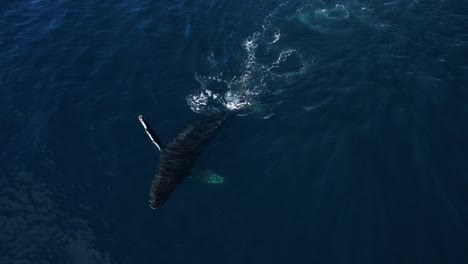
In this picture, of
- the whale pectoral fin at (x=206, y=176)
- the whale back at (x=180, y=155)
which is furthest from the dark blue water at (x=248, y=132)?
the whale back at (x=180, y=155)

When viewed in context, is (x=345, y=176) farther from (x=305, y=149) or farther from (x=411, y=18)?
(x=411, y=18)

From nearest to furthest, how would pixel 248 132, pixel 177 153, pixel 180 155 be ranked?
pixel 180 155, pixel 177 153, pixel 248 132

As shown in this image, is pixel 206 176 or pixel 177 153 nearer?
pixel 206 176

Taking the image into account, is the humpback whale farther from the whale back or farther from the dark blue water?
the dark blue water

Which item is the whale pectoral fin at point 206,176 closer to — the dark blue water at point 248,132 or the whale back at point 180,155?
the dark blue water at point 248,132

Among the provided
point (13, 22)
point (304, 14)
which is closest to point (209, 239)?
point (304, 14)

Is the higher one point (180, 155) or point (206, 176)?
point (180, 155)

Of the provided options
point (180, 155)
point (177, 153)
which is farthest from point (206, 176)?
point (177, 153)

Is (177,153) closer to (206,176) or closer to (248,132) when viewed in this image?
(206,176)
